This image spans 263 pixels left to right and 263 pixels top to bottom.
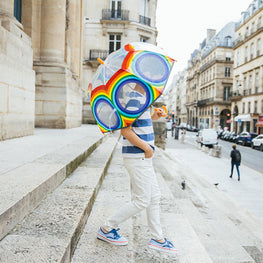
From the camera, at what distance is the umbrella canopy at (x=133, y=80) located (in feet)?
7.21

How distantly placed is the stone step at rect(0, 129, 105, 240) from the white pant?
738mm

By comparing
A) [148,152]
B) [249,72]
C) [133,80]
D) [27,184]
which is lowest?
[27,184]

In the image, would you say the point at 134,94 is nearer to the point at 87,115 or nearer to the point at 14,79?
the point at 14,79

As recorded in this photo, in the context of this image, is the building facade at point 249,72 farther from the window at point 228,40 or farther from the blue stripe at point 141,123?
the blue stripe at point 141,123

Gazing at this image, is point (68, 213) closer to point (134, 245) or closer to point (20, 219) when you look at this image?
point (20, 219)

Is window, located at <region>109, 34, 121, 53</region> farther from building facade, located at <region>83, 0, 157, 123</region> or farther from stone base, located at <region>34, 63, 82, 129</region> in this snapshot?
stone base, located at <region>34, 63, 82, 129</region>

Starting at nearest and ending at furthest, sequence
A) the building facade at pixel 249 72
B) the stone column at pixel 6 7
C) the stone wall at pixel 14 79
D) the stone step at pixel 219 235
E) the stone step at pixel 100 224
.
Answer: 1. the stone step at pixel 100 224
2. the stone step at pixel 219 235
3. the stone wall at pixel 14 79
4. the stone column at pixel 6 7
5. the building facade at pixel 249 72

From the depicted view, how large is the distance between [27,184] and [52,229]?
64cm

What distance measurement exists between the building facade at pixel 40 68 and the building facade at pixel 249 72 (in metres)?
29.0

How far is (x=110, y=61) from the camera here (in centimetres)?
230

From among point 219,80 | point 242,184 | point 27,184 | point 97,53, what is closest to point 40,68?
point 27,184

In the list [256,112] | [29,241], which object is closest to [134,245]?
[29,241]

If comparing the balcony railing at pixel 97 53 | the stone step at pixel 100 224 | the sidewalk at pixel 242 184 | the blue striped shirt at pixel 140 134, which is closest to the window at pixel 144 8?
the balcony railing at pixel 97 53

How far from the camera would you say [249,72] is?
38406 millimetres
